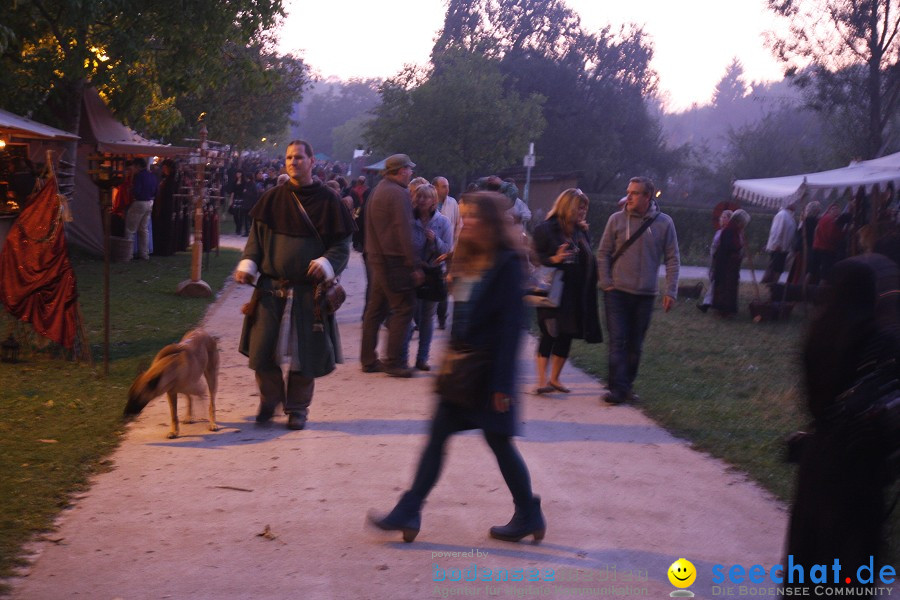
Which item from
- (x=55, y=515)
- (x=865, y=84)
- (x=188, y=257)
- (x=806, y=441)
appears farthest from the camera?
(x=865, y=84)

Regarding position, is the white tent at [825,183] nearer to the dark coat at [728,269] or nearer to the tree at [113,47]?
the dark coat at [728,269]

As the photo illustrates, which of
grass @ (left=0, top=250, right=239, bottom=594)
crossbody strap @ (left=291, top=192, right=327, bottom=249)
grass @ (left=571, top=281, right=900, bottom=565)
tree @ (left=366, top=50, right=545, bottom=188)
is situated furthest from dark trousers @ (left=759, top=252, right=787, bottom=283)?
tree @ (left=366, top=50, right=545, bottom=188)

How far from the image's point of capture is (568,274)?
8773 millimetres

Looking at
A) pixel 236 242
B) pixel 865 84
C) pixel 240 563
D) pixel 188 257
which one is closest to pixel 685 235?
pixel 865 84

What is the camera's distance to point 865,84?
2730cm

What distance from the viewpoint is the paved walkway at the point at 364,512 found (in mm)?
4531

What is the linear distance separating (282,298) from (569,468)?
7.95ft

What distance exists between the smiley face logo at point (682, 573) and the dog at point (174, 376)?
12.2ft

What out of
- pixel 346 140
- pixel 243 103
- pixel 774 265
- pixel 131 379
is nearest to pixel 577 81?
pixel 243 103

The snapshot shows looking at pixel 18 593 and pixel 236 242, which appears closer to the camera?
pixel 18 593

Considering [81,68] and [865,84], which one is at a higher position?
[865,84]

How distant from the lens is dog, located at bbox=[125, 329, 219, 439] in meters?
6.75

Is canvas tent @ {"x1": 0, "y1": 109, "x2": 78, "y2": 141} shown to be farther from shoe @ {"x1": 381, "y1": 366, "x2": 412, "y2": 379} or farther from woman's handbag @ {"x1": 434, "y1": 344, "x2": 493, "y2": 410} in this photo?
woman's handbag @ {"x1": 434, "y1": 344, "x2": 493, "y2": 410}

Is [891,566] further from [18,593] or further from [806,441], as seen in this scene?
[18,593]
